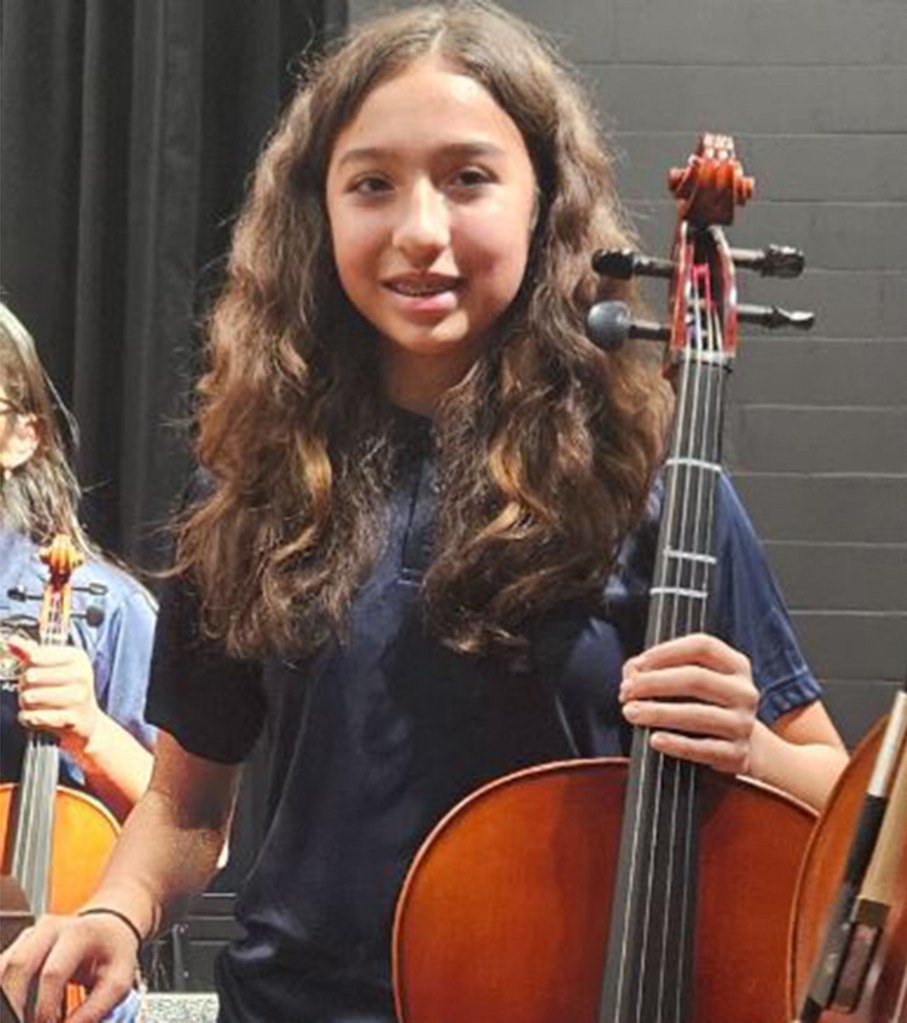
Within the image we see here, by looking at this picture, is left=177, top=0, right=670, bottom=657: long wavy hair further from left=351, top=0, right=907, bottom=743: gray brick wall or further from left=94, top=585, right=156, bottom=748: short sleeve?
left=351, top=0, right=907, bottom=743: gray brick wall

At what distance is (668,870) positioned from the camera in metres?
1.09

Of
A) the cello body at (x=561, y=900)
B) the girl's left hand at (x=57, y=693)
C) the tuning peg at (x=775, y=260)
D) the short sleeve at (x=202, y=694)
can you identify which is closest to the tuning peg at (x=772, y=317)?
the tuning peg at (x=775, y=260)

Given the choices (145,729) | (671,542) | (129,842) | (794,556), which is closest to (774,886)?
(671,542)

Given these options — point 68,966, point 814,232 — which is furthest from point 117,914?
point 814,232

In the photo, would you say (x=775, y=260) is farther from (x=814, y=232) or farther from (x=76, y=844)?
(x=814, y=232)

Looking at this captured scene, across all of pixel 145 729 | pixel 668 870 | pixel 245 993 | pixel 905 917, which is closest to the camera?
pixel 905 917

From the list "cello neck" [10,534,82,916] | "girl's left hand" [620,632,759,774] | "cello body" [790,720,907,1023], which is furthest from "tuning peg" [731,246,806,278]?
"cello neck" [10,534,82,916]

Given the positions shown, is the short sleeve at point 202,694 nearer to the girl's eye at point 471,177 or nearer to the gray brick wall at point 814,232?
the girl's eye at point 471,177

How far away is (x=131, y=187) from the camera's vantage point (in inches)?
93.4

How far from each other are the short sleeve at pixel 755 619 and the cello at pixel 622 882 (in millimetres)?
110

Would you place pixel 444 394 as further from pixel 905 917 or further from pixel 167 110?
pixel 167 110

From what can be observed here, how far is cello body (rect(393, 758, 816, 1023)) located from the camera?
111cm

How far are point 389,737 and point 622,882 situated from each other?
0.19 m

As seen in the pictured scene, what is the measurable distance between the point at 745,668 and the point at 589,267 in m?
0.33
